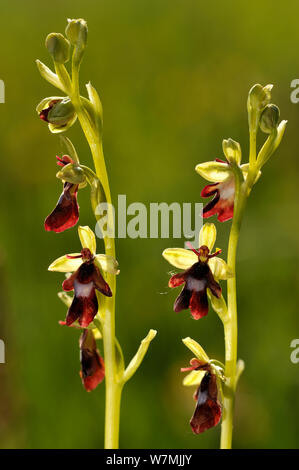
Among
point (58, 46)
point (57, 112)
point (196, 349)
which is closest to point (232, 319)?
point (196, 349)

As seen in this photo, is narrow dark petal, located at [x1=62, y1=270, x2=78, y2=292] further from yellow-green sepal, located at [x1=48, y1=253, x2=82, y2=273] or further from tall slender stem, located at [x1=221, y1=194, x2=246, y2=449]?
tall slender stem, located at [x1=221, y1=194, x2=246, y2=449]

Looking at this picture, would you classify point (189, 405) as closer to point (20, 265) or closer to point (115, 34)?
point (20, 265)

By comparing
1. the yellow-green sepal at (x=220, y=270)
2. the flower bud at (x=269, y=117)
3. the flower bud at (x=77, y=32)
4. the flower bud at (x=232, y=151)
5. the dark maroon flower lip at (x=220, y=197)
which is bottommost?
the yellow-green sepal at (x=220, y=270)

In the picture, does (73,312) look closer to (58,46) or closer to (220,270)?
(220,270)

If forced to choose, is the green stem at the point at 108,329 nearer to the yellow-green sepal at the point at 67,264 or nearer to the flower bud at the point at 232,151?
the yellow-green sepal at the point at 67,264

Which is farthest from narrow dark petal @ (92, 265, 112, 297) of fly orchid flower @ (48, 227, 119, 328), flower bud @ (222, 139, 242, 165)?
flower bud @ (222, 139, 242, 165)

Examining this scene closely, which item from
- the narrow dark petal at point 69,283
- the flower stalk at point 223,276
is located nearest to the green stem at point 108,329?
the narrow dark petal at point 69,283
